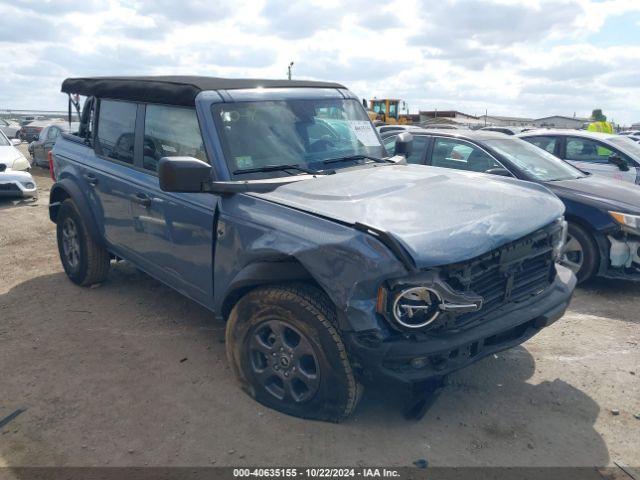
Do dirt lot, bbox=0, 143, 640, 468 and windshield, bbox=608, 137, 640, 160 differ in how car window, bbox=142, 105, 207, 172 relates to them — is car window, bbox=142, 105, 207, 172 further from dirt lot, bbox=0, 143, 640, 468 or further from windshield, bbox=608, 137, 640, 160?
windshield, bbox=608, 137, 640, 160

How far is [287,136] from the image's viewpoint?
3.98 metres

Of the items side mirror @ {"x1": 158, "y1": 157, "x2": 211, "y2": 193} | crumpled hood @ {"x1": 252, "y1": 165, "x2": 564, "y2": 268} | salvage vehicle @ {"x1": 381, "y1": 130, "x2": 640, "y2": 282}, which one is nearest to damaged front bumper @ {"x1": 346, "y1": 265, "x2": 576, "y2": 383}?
crumpled hood @ {"x1": 252, "y1": 165, "x2": 564, "y2": 268}

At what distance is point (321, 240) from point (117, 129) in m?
2.80

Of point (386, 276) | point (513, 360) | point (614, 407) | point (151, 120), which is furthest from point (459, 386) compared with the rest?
point (151, 120)

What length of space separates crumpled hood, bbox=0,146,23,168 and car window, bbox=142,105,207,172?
7.38m

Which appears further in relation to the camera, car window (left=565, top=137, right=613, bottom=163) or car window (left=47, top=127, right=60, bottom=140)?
car window (left=47, top=127, right=60, bottom=140)

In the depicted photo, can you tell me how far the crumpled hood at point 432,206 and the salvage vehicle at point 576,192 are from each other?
2.00m

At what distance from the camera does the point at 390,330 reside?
2887mm

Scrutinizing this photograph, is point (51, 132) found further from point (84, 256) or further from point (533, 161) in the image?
point (533, 161)

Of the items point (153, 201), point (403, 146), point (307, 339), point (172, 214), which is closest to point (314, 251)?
point (307, 339)

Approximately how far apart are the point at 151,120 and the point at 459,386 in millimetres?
3071

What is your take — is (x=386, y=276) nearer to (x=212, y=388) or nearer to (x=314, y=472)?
(x=314, y=472)

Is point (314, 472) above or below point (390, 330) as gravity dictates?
below

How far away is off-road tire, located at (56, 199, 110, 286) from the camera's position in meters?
5.45
